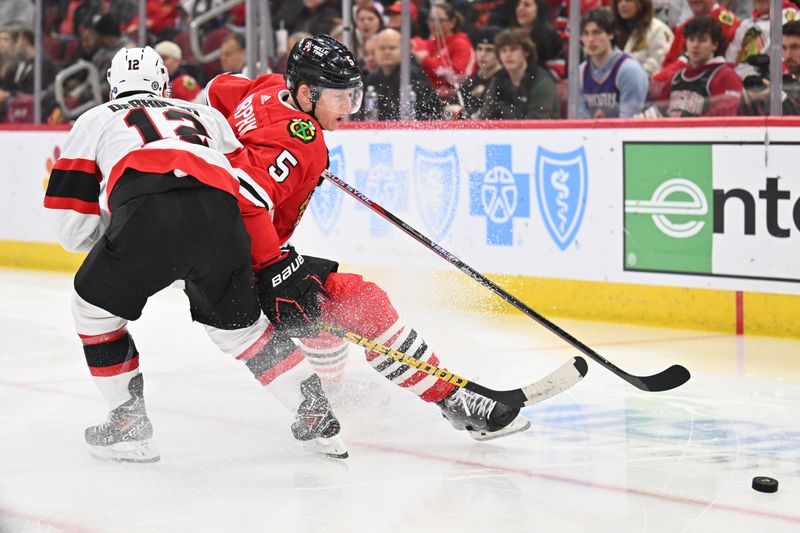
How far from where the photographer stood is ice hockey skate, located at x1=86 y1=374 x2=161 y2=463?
2.97 meters

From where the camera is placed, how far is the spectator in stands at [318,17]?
19.8 ft

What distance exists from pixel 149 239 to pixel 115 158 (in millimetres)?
230

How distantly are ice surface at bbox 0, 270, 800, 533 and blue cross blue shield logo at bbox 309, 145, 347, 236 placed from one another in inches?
66.6

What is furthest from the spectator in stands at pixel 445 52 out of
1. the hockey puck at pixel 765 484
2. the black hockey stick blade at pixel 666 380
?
the hockey puck at pixel 765 484

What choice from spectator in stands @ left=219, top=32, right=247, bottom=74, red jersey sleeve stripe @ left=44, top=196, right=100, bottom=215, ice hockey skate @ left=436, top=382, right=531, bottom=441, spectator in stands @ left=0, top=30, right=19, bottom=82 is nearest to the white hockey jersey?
red jersey sleeve stripe @ left=44, top=196, right=100, bottom=215

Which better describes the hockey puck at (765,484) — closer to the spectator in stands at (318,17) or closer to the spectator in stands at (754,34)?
the spectator in stands at (754,34)

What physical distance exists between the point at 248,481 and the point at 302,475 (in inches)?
5.2

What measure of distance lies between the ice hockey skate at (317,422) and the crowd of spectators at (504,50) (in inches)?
99.4

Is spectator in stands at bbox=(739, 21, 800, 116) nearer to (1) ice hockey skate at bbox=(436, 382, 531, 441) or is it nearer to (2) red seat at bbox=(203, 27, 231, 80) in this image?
(1) ice hockey skate at bbox=(436, 382, 531, 441)

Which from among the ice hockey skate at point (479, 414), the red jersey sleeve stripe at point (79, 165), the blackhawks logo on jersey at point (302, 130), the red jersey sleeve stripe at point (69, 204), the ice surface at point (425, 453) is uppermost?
the blackhawks logo on jersey at point (302, 130)

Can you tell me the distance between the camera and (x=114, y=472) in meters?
2.89

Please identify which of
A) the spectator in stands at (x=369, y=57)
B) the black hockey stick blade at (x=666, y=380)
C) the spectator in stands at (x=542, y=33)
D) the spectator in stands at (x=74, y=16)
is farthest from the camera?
the spectator in stands at (x=74, y=16)

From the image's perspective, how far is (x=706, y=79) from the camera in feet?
15.9

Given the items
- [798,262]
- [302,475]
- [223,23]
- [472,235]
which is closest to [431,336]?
[472,235]
